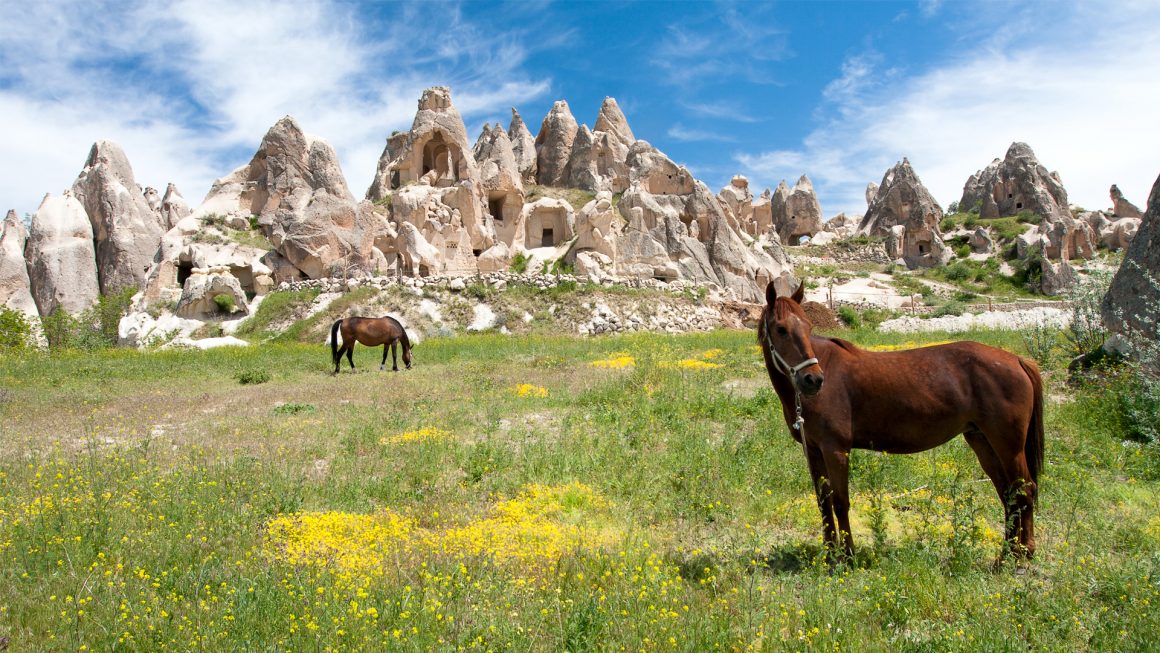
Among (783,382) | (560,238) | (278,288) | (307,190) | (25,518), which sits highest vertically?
(307,190)

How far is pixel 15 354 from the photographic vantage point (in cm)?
2203

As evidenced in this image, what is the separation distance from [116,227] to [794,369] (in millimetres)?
47223

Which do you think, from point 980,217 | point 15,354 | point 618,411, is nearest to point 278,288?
point 15,354

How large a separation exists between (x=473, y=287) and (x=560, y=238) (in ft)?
38.2

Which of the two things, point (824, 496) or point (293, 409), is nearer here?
point (824, 496)

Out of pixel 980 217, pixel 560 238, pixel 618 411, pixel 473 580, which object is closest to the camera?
pixel 473 580

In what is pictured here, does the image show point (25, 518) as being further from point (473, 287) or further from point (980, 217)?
point (980, 217)

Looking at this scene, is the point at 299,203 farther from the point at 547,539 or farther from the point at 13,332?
the point at 547,539

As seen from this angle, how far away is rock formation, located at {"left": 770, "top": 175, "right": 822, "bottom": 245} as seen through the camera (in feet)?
234

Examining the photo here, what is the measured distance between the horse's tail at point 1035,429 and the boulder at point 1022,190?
6696cm

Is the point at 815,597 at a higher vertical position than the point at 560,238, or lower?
lower

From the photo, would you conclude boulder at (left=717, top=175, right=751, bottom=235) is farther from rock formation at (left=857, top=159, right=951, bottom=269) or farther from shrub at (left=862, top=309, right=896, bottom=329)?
shrub at (left=862, top=309, right=896, bottom=329)

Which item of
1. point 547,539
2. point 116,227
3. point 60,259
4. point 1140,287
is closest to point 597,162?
point 116,227

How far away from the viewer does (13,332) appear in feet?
85.9
